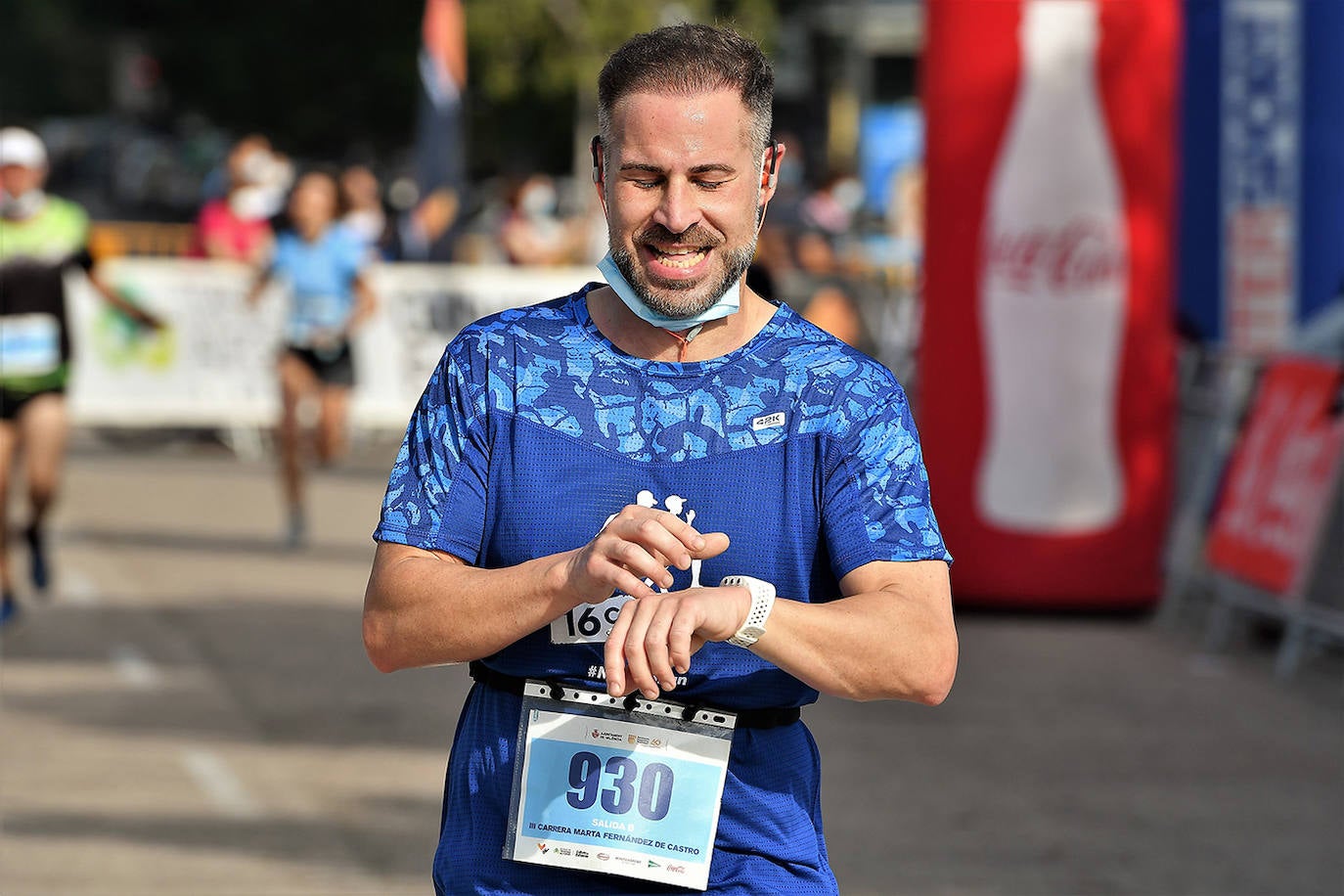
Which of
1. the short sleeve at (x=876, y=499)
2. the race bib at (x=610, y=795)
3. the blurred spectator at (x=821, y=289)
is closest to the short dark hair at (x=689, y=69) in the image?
the short sleeve at (x=876, y=499)

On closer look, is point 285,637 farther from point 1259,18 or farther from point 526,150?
point 526,150

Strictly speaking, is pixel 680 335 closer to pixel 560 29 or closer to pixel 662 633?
pixel 662 633

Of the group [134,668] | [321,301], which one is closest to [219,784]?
[134,668]

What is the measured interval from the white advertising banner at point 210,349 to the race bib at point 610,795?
14.0 m

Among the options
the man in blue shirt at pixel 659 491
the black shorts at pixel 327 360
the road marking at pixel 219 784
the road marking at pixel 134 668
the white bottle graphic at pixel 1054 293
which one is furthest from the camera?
the black shorts at pixel 327 360

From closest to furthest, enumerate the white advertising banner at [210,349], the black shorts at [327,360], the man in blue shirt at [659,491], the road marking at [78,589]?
the man in blue shirt at [659,491] < the road marking at [78,589] < the black shorts at [327,360] < the white advertising banner at [210,349]

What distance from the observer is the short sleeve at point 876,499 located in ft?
8.96

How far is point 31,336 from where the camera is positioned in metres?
9.68

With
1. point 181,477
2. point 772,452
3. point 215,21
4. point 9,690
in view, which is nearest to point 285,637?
point 9,690

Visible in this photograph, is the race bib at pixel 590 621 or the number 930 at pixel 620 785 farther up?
the race bib at pixel 590 621

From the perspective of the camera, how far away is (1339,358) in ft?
30.0

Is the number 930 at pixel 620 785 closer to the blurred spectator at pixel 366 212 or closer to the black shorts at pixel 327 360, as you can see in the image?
the black shorts at pixel 327 360

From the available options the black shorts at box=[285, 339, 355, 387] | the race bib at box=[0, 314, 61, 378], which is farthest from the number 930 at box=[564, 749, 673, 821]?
the black shorts at box=[285, 339, 355, 387]

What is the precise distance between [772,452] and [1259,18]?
10.3m
